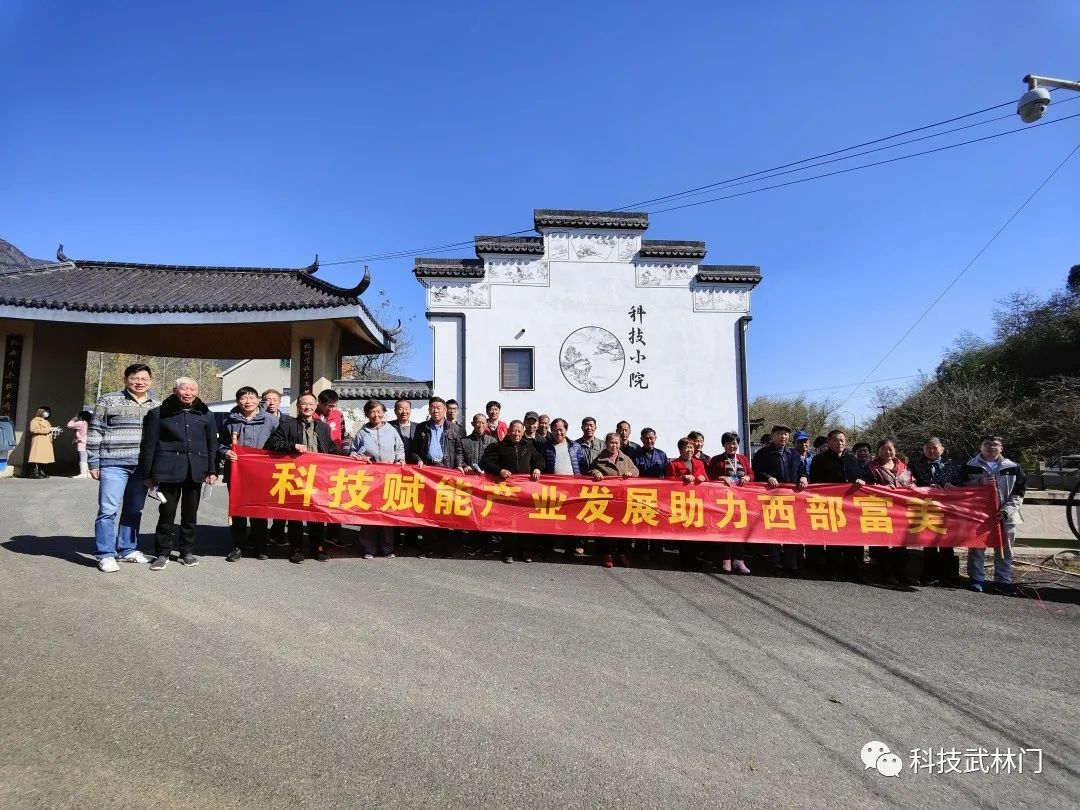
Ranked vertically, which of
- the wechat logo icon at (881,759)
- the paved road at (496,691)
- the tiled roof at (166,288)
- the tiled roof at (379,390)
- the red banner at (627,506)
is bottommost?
the wechat logo icon at (881,759)

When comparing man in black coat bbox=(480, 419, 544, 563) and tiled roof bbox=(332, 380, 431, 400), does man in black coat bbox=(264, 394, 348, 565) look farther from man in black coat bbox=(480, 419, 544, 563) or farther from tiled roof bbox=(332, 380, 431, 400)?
tiled roof bbox=(332, 380, 431, 400)

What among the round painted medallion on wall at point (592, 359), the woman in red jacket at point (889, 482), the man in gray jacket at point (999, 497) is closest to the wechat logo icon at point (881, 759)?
the woman in red jacket at point (889, 482)

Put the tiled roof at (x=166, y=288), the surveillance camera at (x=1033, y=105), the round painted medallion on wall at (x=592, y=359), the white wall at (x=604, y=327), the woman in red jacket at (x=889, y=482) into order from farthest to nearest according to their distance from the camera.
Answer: the round painted medallion on wall at (x=592, y=359) → the white wall at (x=604, y=327) → the tiled roof at (x=166, y=288) → the surveillance camera at (x=1033, y=105) → the woman in red jacket at (x=889, y=482)

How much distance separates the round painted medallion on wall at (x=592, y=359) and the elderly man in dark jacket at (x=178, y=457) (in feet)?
31.7

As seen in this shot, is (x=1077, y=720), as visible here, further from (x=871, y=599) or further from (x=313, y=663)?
(x=313, y=663)

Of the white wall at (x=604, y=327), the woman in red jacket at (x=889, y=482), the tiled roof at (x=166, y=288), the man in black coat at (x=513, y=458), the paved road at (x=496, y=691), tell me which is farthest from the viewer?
the white wall at (x=604, y=327)

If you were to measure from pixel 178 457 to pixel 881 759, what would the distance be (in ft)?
19.2

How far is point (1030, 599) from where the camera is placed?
5969 millimetres

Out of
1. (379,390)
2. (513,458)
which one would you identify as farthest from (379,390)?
(513,458)

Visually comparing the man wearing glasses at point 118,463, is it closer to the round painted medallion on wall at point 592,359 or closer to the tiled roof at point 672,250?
the round painted medallion on wall at point 592,359

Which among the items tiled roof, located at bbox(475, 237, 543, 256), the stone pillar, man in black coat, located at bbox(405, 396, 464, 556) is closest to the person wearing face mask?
the stone pillar

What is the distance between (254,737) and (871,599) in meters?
5.49

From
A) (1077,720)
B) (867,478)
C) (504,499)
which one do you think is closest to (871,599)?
(867,478)

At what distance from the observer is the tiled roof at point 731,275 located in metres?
14.7
